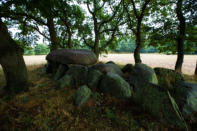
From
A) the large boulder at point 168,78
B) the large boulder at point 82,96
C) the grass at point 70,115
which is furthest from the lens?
the large boulder at point 168,78

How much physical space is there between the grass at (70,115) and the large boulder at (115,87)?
9.6 inches

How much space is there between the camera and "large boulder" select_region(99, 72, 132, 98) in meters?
2.97

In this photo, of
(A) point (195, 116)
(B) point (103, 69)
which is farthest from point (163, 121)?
(B) point (103, 69)

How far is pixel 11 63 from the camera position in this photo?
3.09 meters

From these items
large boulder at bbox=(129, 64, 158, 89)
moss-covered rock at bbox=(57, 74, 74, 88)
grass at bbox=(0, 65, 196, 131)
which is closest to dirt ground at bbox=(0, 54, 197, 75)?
large boulder at bbox=(129, 64, 158, 89)

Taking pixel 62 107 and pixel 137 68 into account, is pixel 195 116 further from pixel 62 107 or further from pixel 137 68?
pixel 62 107

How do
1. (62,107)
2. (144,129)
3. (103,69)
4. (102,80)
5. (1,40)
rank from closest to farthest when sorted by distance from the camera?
1. (144,129)
2. (62,107)
3. (1,40)
4. (102,80)
5. (103,69)

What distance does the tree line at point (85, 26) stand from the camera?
3234 mm

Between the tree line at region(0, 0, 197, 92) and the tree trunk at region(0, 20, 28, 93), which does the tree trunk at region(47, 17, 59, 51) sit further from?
the tree trunk at region(0, 20, 28, 93)

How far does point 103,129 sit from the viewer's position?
6.35ft

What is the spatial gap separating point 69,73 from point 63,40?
21.4 feet

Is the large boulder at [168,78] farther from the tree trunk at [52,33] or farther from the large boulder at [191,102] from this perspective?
the tree trunk at [52,33]

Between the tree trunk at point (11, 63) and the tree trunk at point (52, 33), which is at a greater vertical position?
the tree trunk at point (52, 33)

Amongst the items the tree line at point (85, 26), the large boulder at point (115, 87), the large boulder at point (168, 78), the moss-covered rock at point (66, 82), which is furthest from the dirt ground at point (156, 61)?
the large boulder at point (115, 87)
